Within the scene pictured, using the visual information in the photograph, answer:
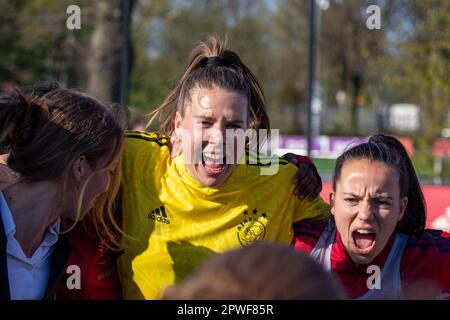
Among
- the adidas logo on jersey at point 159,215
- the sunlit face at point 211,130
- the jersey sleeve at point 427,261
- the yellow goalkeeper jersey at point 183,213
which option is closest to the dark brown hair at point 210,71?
the sunlit face at point 211,130

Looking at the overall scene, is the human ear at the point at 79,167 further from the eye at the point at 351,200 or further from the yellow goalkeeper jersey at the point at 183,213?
the eye at the point at 351,200

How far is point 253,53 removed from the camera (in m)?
30.1

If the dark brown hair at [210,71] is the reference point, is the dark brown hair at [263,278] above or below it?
below

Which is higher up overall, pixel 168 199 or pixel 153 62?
pixel 153 62

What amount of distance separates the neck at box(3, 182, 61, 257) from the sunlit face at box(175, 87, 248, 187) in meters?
0.58

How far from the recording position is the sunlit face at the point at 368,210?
8.20 ft

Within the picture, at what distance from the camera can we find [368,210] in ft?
8.16

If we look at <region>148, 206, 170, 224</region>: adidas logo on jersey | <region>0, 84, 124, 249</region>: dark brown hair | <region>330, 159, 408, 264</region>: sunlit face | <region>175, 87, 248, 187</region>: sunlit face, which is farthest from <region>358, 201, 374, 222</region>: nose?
<region>0, 84, 124, 249</region>: dark brown hair

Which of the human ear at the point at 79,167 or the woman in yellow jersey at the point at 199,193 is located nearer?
the human ear at the point at 79,167

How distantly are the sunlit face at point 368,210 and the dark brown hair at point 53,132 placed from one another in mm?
884

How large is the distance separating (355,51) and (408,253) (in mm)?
23992

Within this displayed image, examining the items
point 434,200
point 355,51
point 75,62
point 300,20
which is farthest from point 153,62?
point 434,200

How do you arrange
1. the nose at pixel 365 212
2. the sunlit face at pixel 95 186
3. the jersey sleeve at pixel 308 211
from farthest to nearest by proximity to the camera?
the jersey sleeve at pixel 308 211 < the nose at pixel 365 212 < the sunlit face at pixel 95 186
